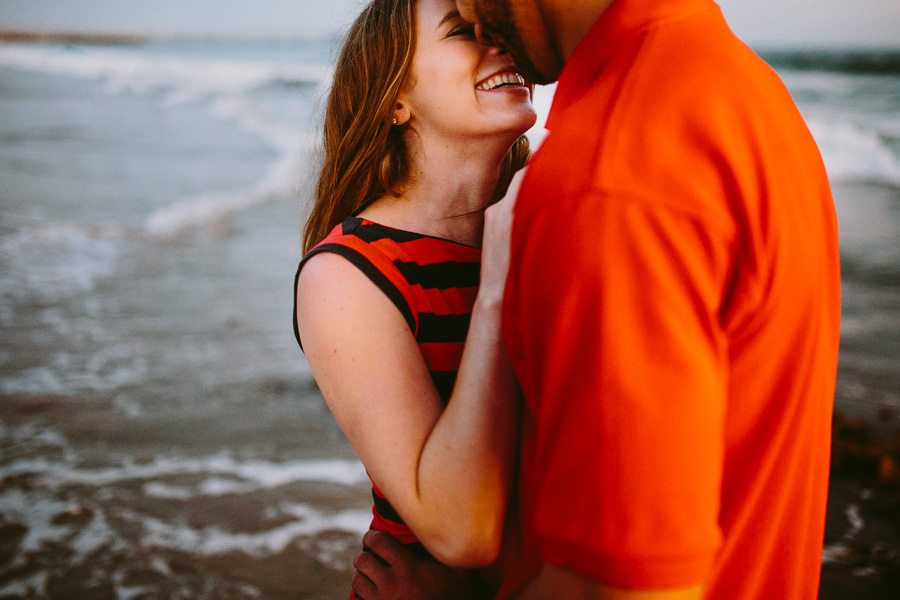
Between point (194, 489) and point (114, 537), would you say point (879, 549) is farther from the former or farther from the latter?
point (114, 537)

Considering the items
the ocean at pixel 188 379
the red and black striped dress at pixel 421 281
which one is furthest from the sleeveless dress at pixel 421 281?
the ocean at pixel 188 379

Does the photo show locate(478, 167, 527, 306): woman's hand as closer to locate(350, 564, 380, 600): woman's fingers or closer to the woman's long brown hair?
the woman's long brown hair

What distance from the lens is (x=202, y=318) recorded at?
599 cm

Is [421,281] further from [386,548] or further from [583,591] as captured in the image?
[583,591]

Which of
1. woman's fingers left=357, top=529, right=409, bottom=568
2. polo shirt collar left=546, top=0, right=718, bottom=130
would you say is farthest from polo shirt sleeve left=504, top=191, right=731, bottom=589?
woman's fingers left=357, top=529, right=409, bottom=568

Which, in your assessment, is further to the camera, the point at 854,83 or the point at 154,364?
the point at 854,83

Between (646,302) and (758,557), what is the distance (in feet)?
1.88

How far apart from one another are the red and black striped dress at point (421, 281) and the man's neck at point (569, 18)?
63 cm

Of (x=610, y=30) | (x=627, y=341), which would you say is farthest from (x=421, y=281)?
(x=627, y=341)

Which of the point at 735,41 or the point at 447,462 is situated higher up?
the point at 735,41

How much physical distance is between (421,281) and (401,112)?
559 millimetres

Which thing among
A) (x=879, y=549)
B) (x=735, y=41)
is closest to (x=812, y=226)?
(x=735, y=41)

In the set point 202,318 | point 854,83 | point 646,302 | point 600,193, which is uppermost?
point 600,193

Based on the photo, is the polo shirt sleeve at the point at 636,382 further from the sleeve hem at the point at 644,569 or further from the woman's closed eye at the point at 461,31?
the woman's closed eye at the point at 461,31
